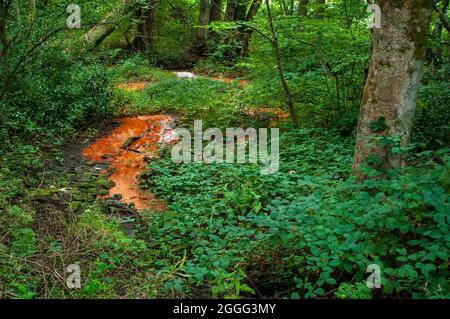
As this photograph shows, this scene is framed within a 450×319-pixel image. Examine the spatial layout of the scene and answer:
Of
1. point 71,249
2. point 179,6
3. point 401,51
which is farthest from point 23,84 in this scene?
point 179,6

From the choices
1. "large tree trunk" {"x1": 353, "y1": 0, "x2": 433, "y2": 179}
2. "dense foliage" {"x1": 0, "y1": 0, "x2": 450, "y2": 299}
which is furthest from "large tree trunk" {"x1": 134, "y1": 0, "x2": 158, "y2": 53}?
"large tree trunk" {"x1": 353, "y1": 0, "x2": 433, "y2": 179}

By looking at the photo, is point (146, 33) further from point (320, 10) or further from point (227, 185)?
point (227, 185)

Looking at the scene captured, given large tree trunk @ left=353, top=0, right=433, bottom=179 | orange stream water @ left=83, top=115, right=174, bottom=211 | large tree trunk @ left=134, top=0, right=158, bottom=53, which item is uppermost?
large tree trunk @ left=134, top=0, right=158, bottom=53

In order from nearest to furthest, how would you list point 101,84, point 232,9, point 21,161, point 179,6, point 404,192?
point 404,192
point 21,161
point 101,84
point 232,9
point 179,6

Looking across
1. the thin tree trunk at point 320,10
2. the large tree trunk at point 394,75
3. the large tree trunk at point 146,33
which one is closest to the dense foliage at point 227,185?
the thin tree trunk at point 320,10

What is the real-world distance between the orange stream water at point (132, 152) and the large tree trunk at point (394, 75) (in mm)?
3337

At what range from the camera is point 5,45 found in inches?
298

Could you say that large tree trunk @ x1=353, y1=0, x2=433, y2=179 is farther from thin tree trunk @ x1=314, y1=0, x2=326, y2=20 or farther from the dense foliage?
thin tree trunk @ x1=314, y1=0, x2=326, y2=20

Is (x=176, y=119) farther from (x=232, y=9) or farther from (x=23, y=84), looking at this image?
(x=232, y=9)

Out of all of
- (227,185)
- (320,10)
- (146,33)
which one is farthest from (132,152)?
(146,33)

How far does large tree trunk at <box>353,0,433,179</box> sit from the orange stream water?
10.9 feet

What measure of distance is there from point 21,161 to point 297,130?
4.88 metres

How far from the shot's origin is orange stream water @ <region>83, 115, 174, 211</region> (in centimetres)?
732

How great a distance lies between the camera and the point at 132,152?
9.41 metres
